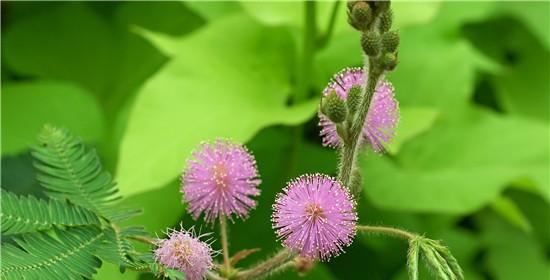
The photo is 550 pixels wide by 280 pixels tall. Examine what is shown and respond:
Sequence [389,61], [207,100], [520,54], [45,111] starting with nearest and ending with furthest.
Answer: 1. [389,61]
2. [207,100]
3. [45,111]
4. [520,54]

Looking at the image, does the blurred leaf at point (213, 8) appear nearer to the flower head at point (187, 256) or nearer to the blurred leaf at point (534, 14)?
the blurred leaf at point (534, 14)

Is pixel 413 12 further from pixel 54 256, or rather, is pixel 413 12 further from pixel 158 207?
pixel 54 256

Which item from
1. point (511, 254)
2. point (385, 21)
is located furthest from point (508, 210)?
point (385, 21)

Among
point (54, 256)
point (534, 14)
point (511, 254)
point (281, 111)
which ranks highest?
point (534, 14)

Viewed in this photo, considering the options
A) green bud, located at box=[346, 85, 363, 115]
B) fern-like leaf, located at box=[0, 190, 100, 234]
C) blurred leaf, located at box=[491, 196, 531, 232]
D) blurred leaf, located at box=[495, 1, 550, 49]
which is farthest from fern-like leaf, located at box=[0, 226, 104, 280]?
blurred leaf, located at box=[495, 1, 550, 49]

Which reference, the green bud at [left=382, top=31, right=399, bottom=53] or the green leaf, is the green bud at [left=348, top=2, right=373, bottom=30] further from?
the green leaf

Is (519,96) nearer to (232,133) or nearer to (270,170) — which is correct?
(270,170)

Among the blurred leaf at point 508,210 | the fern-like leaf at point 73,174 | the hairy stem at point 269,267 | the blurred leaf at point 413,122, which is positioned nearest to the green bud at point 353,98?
the hairy stem at point 269,267
